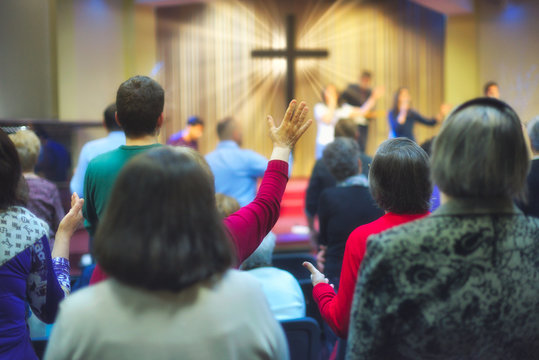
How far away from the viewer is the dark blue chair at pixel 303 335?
8.04 feet

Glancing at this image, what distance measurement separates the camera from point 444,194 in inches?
58.4

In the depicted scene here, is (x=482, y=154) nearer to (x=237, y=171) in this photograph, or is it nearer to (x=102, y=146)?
(x=102, y=146)

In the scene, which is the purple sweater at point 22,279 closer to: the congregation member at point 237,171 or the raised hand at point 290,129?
the raised hand at point 290,129

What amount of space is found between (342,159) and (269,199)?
5.90ft

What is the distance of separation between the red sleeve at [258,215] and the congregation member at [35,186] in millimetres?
1742

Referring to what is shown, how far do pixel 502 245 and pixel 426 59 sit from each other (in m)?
11.1

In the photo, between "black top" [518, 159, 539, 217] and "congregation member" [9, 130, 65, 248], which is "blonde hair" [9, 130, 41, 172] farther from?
"black top" [518, 159, 539, 217]

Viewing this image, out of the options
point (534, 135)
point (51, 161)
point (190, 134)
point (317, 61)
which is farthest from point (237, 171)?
point (317, 61)

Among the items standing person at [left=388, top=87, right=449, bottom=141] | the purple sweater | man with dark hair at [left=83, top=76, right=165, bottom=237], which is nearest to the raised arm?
man with dark hair at [left=83, top=76, right=165, bottom=237]

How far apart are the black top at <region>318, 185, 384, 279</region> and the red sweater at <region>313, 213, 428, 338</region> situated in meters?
1.26

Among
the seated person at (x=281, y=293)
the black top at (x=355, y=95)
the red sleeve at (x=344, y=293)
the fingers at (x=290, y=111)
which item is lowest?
the seated person at (x=281, y=293)

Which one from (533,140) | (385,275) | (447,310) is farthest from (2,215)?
(533,140)

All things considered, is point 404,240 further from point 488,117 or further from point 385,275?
point 488,117

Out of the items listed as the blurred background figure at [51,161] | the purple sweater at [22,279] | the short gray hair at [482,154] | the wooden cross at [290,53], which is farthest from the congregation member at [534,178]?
the wooden cross at [290,53]
